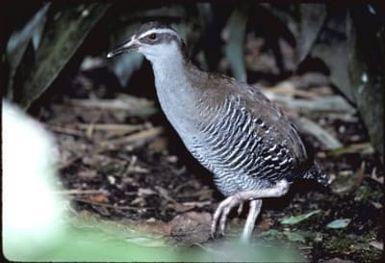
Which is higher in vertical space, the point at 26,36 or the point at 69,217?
the point at 26,36

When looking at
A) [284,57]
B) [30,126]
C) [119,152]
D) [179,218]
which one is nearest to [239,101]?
[179,218]

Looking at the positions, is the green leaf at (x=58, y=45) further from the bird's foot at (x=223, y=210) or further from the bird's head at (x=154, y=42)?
the bird's foot at (x=223, y=210)

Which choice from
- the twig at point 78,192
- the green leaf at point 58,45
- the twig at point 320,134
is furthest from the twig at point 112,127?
the twig at point 320,134

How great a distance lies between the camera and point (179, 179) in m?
5.00

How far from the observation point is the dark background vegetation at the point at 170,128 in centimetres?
450

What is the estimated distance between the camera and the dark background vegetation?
450 cm

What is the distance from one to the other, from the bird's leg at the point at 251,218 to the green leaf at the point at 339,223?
35 centimetres

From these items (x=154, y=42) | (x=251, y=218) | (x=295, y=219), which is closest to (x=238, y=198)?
(x=251, y=218)

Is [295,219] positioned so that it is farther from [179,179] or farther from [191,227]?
[179,179]

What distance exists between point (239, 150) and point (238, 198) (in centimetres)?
21

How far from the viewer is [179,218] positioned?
4.29 meters

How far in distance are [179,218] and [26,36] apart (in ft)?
4.94

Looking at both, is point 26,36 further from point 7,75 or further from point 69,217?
point 69,217

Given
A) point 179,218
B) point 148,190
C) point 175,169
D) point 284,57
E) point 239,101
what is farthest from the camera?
point 284,57
